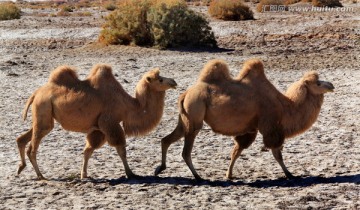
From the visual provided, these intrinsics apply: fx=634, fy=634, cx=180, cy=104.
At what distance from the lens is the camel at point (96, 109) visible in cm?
828

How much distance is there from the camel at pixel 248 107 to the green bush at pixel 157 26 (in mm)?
14892

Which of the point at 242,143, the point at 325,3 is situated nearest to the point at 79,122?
the point at 242,143

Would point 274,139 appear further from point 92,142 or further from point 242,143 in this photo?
point 92,142

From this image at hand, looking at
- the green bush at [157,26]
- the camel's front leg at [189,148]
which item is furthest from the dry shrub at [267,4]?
the camel's front leg at [189,148]

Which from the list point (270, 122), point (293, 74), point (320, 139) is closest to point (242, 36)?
point (293, 74)

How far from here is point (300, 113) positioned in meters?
8.27

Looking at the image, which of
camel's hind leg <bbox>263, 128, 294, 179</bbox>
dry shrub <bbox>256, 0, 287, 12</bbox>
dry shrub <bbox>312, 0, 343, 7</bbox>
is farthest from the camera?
dry shrub <bbox>312, 0, 343, 7</bbox>

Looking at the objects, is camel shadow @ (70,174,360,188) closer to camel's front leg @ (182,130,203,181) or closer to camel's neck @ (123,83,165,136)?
camel's front leg @ (182,130,203,181)

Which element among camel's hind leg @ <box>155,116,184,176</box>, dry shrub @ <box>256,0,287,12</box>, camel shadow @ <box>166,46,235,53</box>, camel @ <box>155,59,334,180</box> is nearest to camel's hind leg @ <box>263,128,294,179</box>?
camel @ <box>155,59,334,180</box>

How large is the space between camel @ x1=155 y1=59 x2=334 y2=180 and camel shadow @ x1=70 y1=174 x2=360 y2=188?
13 centimetres

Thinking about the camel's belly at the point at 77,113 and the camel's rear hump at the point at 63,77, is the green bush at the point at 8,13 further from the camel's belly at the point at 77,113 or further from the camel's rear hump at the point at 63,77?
the camel's belly at the point at 77,113

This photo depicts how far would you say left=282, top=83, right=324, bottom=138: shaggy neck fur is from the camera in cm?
825

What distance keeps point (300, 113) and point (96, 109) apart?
2666 mm

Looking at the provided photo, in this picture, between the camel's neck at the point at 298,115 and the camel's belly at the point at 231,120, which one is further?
the camel's neck at the point at 298,115
